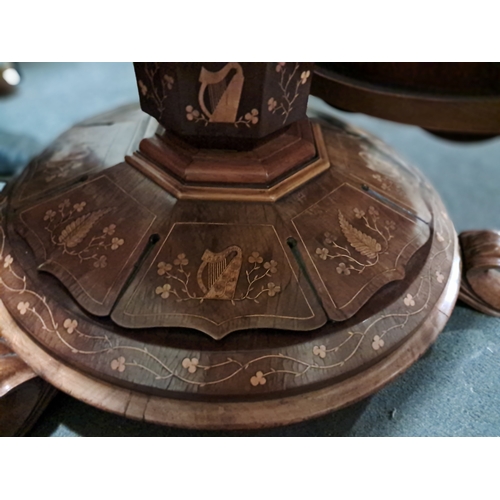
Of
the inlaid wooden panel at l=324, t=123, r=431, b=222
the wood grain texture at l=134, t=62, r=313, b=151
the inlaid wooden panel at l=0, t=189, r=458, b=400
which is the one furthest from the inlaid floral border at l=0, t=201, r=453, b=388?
the wood grain texture at l=134, t=62, r=313, b=151

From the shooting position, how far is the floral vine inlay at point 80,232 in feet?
2.54

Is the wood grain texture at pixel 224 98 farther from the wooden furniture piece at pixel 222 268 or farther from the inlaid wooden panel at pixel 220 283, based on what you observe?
the inlaid wooden panel at pixel 220 283

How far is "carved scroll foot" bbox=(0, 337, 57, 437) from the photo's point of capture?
29.7 inches

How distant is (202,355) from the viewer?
2.26ft

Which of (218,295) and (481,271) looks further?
(481,271)

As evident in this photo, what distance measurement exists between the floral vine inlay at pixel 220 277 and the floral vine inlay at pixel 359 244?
10 centimetres

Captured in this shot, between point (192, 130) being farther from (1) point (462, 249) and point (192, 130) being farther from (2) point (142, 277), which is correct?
(1) point (462, 249)

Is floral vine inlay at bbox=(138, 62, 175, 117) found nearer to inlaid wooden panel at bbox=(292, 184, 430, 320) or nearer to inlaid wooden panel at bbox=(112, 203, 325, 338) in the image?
inlaid wooden panel at bbox=(112, 203, 325, 338)

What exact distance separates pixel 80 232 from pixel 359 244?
0.48 metres

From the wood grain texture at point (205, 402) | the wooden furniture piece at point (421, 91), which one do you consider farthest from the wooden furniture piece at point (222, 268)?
the wooden furniture piece at point (421, 91)

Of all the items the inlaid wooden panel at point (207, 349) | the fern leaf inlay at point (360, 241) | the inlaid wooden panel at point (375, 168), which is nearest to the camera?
the inlaid wooden panel at point (207, 349)

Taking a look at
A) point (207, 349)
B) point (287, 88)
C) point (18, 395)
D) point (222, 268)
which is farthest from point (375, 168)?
point (18, 395)

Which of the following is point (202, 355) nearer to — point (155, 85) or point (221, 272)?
Answer: point (221, 272)

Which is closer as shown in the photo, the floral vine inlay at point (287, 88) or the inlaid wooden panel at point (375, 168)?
the floral vine inlay at point (287, 88)
